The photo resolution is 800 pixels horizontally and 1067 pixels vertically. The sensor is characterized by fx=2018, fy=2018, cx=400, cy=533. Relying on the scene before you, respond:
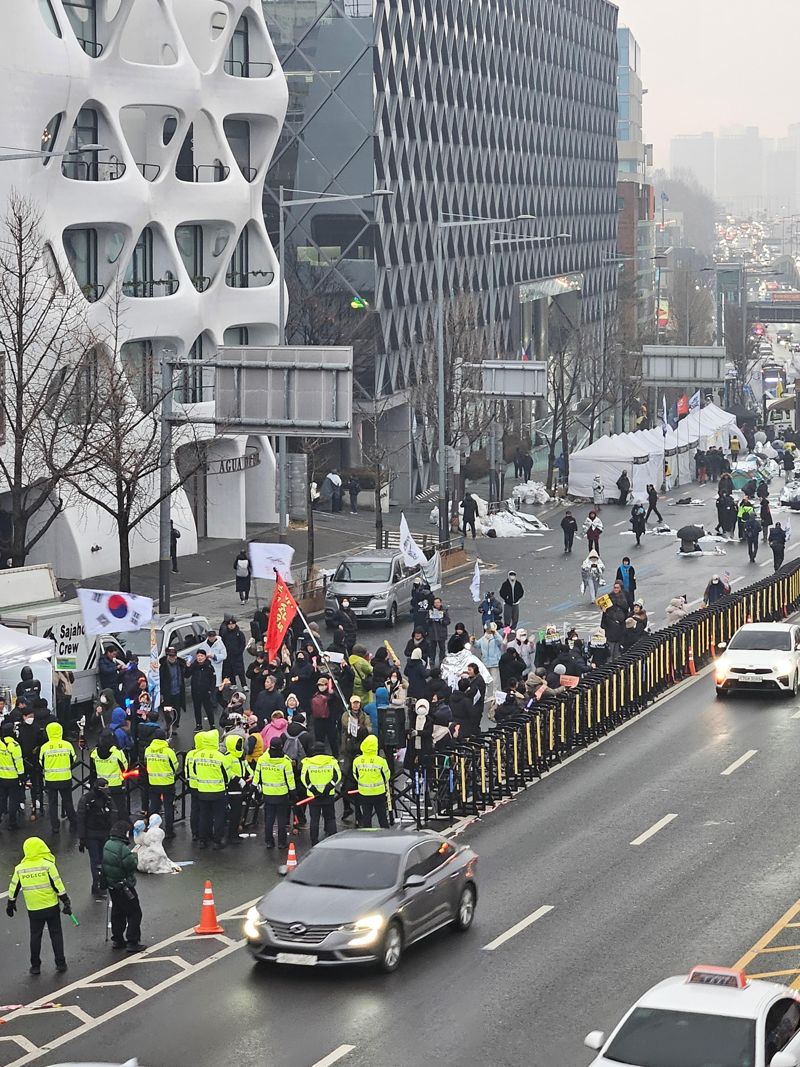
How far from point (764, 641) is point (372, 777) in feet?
44.6

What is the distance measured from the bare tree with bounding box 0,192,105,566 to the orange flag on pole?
6989 millimetres

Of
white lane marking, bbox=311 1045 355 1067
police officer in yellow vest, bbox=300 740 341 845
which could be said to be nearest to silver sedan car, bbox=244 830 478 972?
white lane marking, bbox=311 1045 355 1067

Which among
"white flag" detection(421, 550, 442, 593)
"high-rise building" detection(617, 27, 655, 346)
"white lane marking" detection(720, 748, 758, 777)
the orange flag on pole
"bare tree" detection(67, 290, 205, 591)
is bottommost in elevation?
"white lane marking" detection(720, 748, 758, 777)

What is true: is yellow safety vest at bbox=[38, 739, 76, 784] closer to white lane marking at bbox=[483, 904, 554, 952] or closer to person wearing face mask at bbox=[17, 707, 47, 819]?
person wearing face mask at bbox=[17, 707, 47, 819]

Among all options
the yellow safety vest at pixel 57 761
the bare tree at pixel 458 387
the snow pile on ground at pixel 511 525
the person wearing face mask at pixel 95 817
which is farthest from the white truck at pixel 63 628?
the bare tree at pixel 458 387

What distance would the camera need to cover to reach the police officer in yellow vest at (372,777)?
24.5 meters

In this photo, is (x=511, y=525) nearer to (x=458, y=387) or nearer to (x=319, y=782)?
(x=458, y=387)

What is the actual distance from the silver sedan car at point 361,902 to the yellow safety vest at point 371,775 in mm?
3690

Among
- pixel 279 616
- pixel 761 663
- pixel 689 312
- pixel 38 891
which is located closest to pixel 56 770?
pixel 38 891

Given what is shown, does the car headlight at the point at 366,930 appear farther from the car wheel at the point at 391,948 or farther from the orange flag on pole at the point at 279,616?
the orange flag on pole at the point at 279,616

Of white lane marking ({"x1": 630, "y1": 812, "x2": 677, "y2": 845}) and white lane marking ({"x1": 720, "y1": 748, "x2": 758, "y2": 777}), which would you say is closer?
white lane marking ({"x1": 630, "y1": 812, "x2": 677, "y2": 845})

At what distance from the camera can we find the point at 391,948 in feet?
63.1

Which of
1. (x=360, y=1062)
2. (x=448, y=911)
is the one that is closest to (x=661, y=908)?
(x=448, y=911)

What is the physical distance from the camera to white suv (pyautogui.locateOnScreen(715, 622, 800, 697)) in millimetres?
35531
